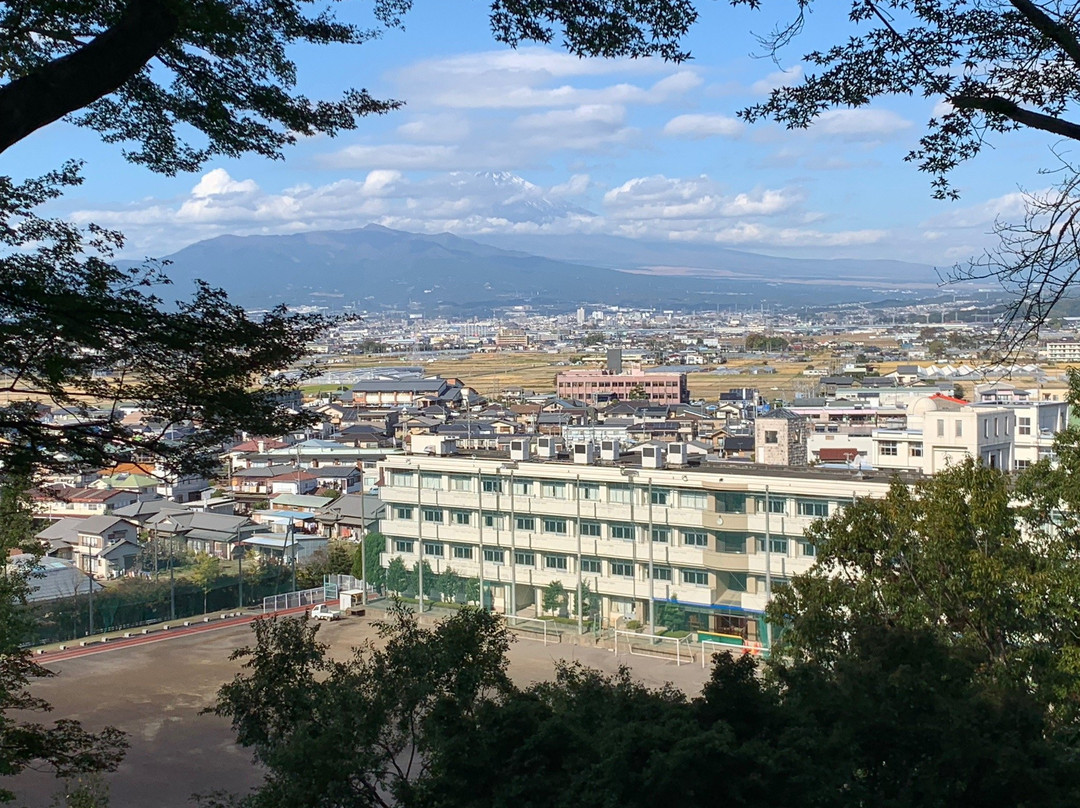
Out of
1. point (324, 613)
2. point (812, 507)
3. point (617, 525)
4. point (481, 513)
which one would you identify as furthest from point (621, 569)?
point (324, 613)

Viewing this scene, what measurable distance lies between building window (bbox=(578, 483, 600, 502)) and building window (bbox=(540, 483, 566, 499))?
22 centimetres

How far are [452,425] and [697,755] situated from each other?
965 inches

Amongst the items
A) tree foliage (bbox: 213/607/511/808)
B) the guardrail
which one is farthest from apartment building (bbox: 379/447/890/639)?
tree foliage (bbox: 213/607/511/808)

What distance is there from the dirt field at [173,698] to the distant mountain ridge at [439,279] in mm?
91969

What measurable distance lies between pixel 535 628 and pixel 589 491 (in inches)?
64.9

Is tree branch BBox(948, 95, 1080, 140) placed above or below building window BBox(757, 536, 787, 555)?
above

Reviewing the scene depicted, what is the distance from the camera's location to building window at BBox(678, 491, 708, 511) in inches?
447

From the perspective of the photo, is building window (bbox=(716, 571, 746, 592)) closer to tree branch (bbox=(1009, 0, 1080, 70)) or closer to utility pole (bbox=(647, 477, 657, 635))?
utility pole (bbox=(647, 477, 657, 635))

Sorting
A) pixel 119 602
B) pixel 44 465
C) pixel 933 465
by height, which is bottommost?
pixel 119 602

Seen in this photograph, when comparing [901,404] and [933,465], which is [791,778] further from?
[901,404]

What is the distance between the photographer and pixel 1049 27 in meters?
1.81

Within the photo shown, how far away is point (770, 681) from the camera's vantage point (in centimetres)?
373

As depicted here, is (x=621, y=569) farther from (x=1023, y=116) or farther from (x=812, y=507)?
(x=1023, y=116)

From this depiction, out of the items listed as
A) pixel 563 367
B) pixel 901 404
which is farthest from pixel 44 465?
pixel 563 367
